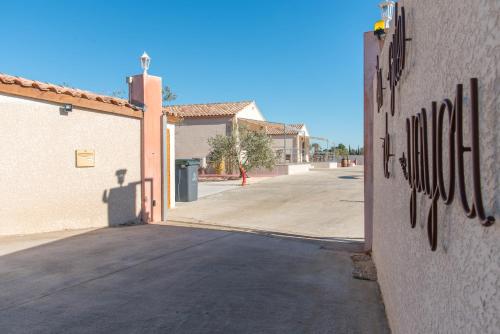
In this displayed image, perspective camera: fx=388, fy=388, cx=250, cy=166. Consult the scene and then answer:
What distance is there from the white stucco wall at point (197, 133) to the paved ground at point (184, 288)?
933 inches

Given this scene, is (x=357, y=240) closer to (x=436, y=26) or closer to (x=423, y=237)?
(x=423, y=237)

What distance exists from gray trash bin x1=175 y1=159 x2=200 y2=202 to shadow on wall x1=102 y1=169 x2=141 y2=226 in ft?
15.5

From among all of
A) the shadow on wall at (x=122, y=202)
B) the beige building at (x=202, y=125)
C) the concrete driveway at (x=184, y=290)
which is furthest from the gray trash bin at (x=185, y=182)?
the beige building at (x=202, y=125)

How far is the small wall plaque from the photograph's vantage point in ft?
29.5

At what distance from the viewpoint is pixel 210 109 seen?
32438mm

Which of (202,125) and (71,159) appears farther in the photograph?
(202,125)

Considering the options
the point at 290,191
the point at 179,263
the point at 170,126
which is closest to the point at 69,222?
the point at 179,263

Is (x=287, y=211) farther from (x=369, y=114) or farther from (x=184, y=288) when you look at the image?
(x=184, y=288)

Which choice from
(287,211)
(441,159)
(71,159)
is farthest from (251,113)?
(441,159)

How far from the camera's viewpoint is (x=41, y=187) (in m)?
8.30

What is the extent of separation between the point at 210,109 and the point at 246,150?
839 centimetres

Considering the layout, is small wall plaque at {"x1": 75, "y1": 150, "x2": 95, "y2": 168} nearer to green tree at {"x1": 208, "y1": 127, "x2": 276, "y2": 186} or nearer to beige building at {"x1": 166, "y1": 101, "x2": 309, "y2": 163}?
green tree at {"x1": 208, "y1": 127, "x2": 276, "y2": 186}

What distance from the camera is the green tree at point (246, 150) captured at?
2512cm

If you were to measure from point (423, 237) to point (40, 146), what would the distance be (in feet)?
26.8
